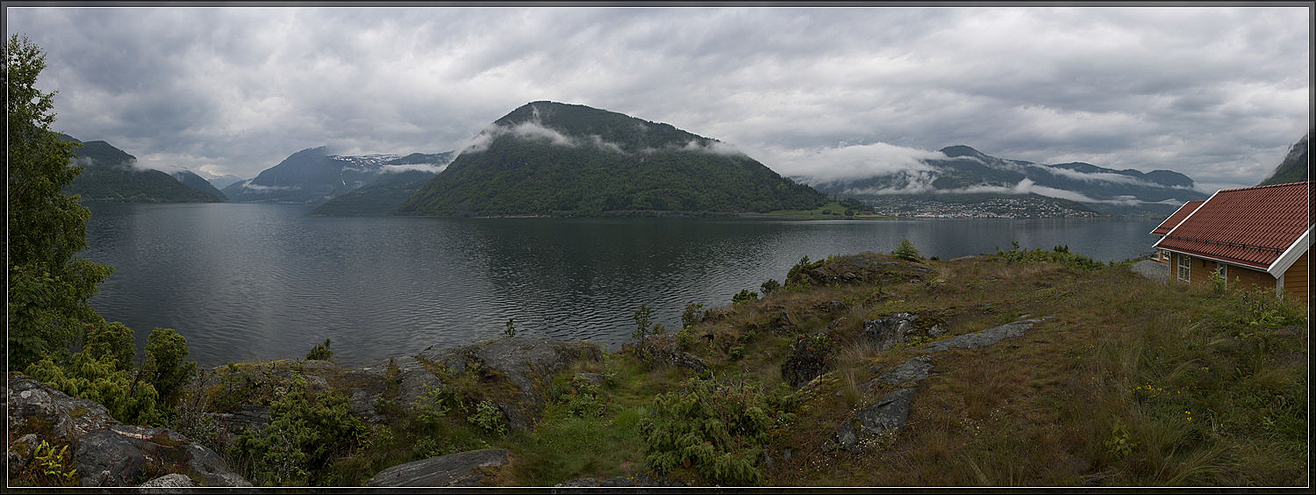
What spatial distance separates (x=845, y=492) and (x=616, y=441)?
15.9ft

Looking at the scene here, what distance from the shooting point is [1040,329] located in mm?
9852

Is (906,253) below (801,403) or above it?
above

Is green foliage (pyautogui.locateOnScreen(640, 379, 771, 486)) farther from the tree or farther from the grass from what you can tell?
the tree

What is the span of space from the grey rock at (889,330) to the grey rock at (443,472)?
401 inches

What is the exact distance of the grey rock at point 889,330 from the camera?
1302 centimetres

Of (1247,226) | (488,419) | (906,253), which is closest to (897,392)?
(488,419)

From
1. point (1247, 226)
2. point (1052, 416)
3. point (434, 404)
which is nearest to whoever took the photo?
point (1052, 416)

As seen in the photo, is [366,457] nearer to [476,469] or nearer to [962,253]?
[476,469]

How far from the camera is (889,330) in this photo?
1368 centimetres

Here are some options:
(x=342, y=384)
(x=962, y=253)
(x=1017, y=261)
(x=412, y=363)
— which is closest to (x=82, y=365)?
(x=342, y=384)

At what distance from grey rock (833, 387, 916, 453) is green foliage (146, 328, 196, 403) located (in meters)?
11.8

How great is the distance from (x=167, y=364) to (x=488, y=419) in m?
6.61

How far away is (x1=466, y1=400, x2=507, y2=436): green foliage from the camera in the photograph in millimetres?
9258

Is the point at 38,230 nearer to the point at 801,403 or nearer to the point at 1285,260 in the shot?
the point at 801,403
